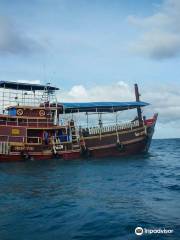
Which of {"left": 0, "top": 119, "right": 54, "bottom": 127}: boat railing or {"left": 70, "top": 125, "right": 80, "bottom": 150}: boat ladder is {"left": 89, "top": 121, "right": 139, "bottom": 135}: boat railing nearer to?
{"left": 70, "top": 125, "right": 80, "bottom": 150}: boat ladder

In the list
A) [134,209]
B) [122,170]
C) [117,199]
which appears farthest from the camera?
[122,170]

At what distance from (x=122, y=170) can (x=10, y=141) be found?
12599 millimetres

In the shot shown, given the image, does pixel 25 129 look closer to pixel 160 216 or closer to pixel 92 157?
pixel 92 157

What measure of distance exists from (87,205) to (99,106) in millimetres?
22807

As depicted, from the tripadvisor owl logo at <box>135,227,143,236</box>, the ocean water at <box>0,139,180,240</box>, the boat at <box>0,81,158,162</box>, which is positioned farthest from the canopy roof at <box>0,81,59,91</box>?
the tripadvisor owl logo at <box>135,227,143,236</box>

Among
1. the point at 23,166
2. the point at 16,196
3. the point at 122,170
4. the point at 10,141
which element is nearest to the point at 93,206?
the point at 16,196

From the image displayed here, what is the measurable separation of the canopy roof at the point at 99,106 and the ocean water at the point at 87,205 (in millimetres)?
13302

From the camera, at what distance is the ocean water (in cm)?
1027

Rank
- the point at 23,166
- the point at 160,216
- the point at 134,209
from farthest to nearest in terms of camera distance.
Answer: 1. the point at 23,166
2. the point at 134,209
3. the point at 160,216

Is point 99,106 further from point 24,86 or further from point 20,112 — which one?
point 20,112

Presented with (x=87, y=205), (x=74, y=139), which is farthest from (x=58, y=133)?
(x=87, y=205)

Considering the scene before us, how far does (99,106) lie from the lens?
3581 cm

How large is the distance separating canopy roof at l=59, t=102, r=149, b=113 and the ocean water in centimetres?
1330

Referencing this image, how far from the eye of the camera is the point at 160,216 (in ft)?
37.3
